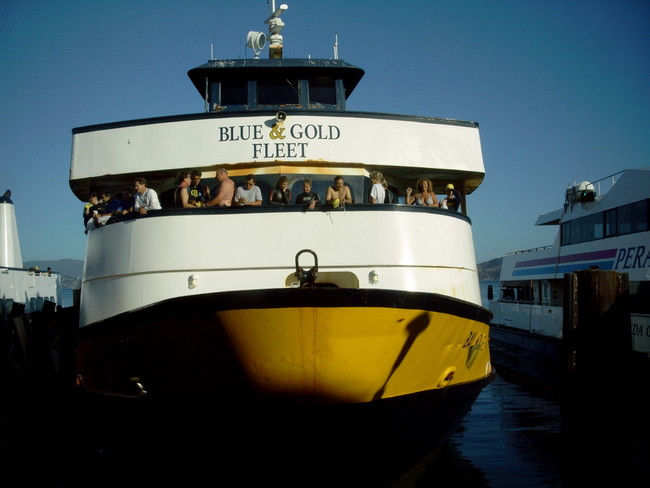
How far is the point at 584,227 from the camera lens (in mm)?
21766

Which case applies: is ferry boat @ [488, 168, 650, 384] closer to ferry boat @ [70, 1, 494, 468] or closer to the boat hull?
ferry boat @ [70, 1, 494, 468]

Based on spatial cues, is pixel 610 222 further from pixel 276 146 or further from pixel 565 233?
pixel 276 146

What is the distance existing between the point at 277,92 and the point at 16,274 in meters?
14.7

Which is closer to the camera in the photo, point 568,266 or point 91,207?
point 91,207

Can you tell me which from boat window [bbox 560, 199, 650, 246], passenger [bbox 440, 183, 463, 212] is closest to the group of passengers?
passenger [bbox 440, 183, 463, 212]

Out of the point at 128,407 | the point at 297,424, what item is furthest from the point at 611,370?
the point at 128,407

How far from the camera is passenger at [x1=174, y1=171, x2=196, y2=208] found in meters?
7.62

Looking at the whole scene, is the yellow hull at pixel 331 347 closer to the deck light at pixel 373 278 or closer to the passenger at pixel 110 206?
the deck light at pixel 373 278

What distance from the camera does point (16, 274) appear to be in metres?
21.4

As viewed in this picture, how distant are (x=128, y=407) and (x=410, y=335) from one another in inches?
118

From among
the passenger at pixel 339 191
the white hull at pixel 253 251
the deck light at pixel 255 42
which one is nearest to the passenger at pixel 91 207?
the white hull at pixel 253 251

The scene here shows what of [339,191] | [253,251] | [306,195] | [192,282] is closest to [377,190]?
[339,191]

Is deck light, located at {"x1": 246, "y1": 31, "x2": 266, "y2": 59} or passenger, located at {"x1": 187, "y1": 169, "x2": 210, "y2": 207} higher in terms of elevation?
deck light, located at {"x1": 246, "y1": 31, "x2": 266, "y2": 59}

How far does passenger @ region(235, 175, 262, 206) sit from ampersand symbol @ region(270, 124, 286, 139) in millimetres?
610
